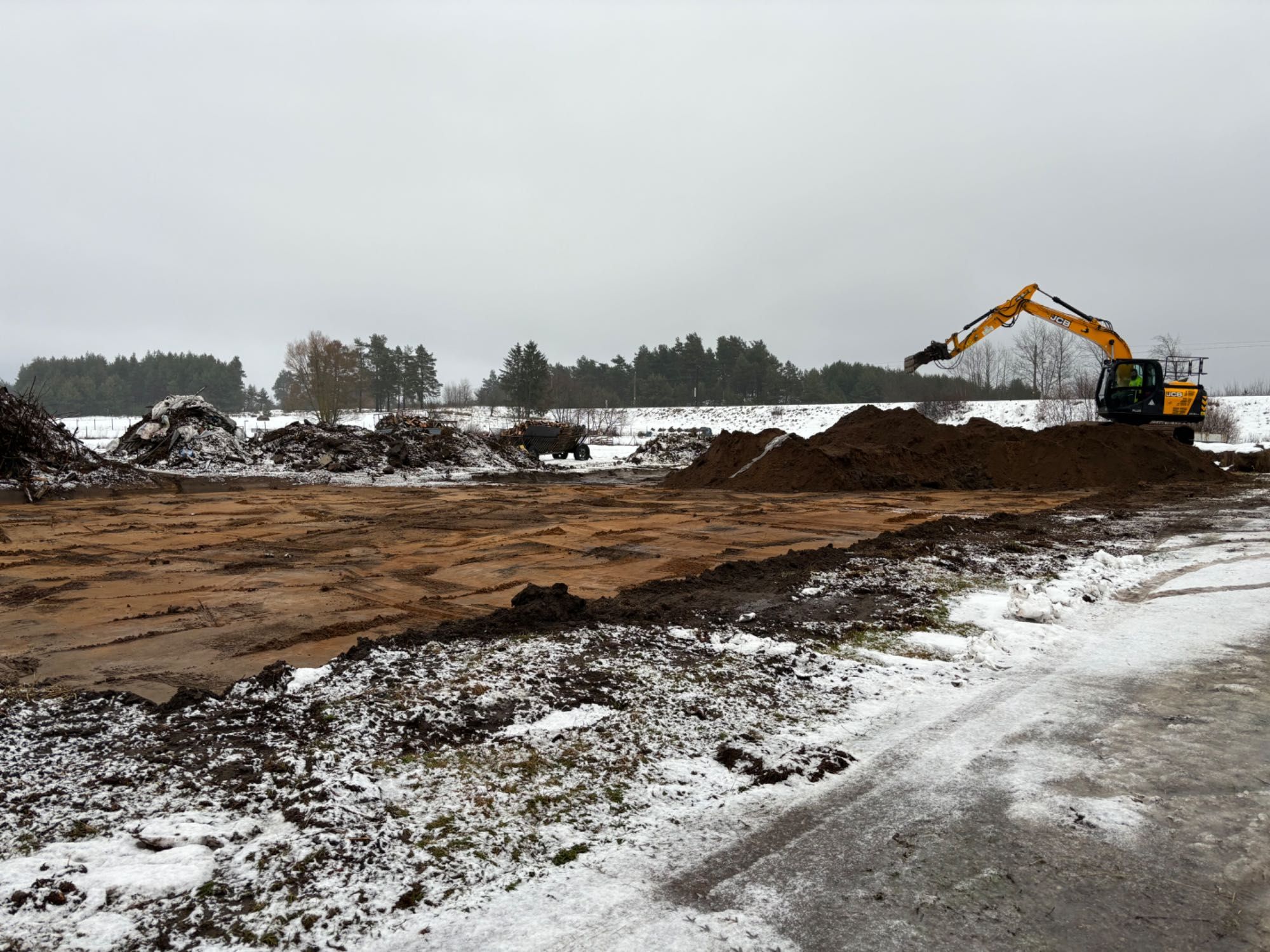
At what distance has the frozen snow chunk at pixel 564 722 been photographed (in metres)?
3.05

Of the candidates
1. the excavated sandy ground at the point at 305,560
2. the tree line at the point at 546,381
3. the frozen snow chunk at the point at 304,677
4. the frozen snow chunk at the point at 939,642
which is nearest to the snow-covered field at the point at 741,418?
the tree line at the point at 546,381

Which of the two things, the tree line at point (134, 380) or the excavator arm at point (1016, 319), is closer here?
the excavator arm at point (1016, 319)

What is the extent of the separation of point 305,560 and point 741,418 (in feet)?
176

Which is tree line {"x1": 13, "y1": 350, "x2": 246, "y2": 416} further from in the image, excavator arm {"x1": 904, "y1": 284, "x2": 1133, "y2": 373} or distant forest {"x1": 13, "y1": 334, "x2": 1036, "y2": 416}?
excavator arm {"x1": 904, "y1": 284, "x2": 1133, "y2": 373}

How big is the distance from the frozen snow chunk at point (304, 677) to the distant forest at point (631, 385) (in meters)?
54.3

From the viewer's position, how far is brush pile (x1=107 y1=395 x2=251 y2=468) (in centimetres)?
2338

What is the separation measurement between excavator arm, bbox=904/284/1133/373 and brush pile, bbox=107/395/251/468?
21.3 metres

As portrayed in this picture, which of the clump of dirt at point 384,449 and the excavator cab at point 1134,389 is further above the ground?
the excavator cab at point 1134,389

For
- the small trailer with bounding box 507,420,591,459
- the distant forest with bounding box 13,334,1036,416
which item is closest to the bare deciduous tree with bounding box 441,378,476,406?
the distant forest with bounding box 13,334,1036,416

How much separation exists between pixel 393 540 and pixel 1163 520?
10.3 m

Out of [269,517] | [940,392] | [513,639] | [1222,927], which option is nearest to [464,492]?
[269,517]

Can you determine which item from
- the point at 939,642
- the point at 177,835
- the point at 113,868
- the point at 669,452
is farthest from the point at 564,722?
the point at 669,452

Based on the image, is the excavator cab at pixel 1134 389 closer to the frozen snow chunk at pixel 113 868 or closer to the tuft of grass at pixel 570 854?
the tuft of grass at pixel 570 854

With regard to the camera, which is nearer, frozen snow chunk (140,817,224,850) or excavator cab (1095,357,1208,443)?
frozen snow chunk (140,817,224,850)
